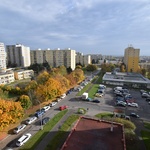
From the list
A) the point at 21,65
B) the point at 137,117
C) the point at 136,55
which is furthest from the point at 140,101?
the point at 21,65

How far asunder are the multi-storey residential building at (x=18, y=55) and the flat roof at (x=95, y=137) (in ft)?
256

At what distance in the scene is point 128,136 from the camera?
18547mm

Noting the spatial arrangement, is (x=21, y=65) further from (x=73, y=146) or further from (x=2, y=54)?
(x=73, y=146)

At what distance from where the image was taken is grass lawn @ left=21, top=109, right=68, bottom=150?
18.0 m

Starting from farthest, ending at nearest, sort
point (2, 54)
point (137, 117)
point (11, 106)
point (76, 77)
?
point (2, 54) < point (76, 77) < point (137, 117) < point (11, 106)

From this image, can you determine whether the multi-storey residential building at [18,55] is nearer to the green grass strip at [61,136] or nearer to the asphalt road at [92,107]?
the asphalt road at [92,107]

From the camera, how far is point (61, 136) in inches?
784

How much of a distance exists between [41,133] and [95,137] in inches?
363

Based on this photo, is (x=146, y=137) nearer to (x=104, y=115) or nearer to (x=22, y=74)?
(x=104, y=115)

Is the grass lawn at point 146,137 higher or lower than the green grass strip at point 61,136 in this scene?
lower

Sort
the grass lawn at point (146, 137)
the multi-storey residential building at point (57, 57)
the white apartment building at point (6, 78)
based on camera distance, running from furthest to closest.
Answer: the multi-storey residential building at point (57, 57) < the white apartment building at point (6, 78) < the grass lawn at point (146, 137)

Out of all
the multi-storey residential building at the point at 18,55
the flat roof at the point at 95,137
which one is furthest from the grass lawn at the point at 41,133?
the multi-storey residential building at the point at 18,55

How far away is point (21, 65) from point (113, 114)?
78.2 m

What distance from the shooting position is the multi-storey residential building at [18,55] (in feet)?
282
